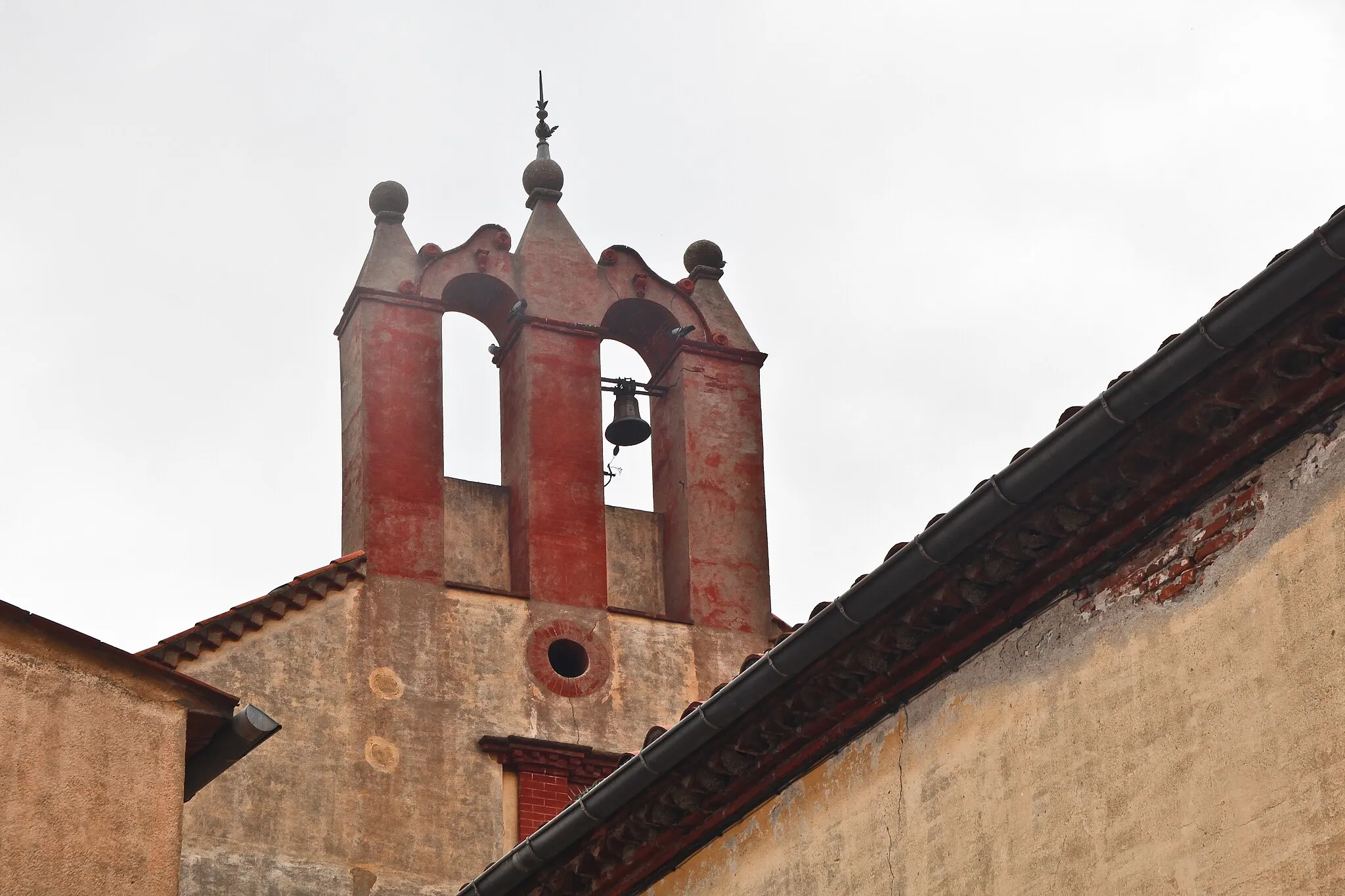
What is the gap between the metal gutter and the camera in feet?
27.1

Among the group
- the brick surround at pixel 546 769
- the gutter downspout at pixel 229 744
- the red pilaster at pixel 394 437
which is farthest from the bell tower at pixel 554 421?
the gutter downspout at pixel 229 744

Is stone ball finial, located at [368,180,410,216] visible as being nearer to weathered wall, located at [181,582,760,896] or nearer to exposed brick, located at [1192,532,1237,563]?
weathered wall, located at [181,582,760,896]

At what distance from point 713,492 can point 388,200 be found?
11.3 feet

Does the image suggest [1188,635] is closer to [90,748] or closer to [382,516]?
[90,748]

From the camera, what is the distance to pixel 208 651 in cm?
1642

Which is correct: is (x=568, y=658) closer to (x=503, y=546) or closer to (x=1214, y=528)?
(x=503, y=546)

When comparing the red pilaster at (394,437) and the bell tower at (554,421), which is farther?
the bell tower at (554,421)

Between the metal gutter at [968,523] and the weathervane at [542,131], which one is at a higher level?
the weathervane at [542,131]

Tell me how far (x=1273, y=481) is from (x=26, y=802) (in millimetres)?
5467

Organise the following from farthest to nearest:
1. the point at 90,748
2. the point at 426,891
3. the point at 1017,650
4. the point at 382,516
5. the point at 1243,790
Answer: the point at 382,516 < the point at 426,891 < the point at 90,748 < the point at 1017,650 < the point at 1243,790

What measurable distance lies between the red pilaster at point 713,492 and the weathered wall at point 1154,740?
7.36m

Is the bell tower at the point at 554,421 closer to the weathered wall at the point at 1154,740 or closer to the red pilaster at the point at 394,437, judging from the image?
the red pilaster at the point at 394,437

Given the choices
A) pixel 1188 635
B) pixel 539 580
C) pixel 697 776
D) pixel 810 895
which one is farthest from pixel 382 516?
pixel 1188 635

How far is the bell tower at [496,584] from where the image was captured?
16.3 metres
